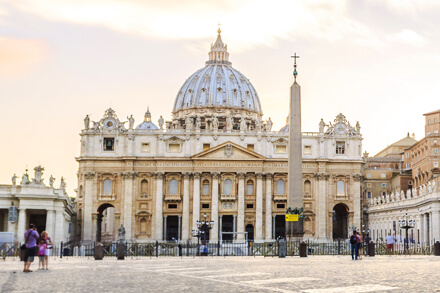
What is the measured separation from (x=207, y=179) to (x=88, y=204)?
612 inches

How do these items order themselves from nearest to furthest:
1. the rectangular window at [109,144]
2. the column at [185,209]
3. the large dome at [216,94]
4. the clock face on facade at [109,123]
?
the column at [185,209]
the rectangular window at [109,144]
the clock face on facade at [109,123]
the large dome at [216,94]

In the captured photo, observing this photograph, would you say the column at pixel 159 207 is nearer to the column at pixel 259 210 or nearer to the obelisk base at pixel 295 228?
the column at pixel 259 210

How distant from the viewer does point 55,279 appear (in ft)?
64.0

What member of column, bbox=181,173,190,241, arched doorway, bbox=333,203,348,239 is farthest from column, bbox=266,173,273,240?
column, bbox=181,173,190,241

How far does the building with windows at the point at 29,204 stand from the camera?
61.4 meters

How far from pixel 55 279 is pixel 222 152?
7210 cm

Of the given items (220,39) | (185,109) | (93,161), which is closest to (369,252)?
(93,161)

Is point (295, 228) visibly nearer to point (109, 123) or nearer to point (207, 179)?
point (207, 179)

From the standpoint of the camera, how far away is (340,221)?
9981cm

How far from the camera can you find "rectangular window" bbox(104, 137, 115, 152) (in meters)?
92.2

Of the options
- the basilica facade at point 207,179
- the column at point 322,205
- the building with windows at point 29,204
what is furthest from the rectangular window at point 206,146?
the building with windows at point 29,204

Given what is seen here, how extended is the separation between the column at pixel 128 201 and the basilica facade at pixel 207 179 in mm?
128

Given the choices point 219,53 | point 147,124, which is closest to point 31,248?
point 147,124

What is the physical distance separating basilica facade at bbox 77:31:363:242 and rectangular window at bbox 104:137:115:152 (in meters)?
0.13
